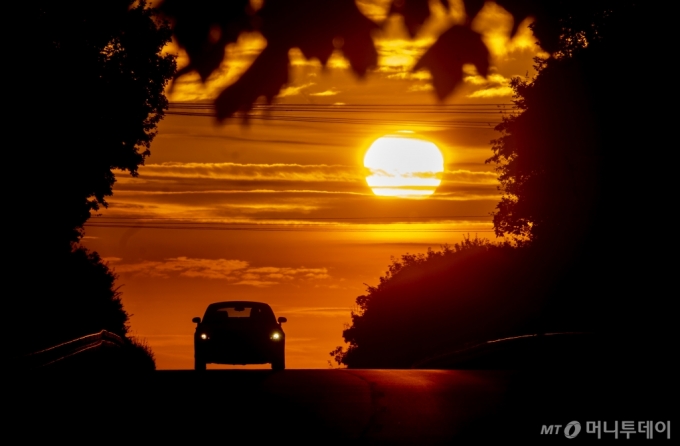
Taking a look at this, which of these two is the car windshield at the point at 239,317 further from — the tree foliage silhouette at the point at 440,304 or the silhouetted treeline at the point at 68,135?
the tree foliage silhouette at the point at 440,304

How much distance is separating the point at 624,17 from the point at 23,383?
34.2 metres

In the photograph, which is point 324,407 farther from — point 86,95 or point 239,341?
point 86,95

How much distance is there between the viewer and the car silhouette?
2595 centimetres

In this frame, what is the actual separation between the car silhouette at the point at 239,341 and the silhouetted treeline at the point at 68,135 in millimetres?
3997

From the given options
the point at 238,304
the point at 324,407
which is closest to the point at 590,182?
the point at 238,304

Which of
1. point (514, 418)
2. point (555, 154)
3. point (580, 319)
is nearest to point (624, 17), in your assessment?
point (555, 154)

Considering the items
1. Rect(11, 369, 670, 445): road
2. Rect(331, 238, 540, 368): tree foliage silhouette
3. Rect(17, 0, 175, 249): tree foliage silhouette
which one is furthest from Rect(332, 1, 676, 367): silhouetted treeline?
Rect(11, 369, 670, 445): road

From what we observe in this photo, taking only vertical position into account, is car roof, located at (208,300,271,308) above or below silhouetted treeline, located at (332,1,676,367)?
below

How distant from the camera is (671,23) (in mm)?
40938

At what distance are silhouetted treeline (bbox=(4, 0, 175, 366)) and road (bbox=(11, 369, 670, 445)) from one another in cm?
958

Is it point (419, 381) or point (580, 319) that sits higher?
point (580, 319)

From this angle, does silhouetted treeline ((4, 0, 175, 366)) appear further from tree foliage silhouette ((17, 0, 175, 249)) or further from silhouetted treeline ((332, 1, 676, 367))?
silhouetted treeline ((332, 1, 676, 367))

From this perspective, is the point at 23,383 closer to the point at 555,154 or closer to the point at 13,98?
the point at 13,98

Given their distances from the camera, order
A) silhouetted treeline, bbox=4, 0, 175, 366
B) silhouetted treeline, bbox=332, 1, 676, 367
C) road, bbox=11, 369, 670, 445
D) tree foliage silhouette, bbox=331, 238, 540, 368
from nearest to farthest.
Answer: road, bbox=11, 369, 670, 445 → silhouetted treeline, bbox=4, 0, 175, 366 → silhouetted treeline, bbox=332, 1, 676, 367 → tree foliage silhouette, bbox=331, 238, 540, 368
